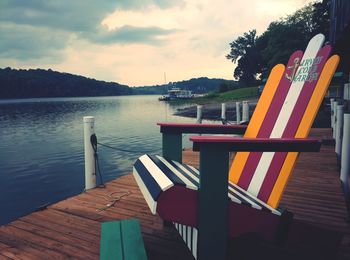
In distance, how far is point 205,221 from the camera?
5.48 ft

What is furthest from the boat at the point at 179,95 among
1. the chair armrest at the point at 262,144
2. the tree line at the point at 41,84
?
the chair armrest at the point at 262,144

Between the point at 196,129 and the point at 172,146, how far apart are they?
288 millimetres

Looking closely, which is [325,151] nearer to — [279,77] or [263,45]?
[279,77]

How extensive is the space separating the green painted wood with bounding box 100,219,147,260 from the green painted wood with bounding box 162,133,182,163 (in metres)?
0.71

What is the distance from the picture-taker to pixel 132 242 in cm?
220

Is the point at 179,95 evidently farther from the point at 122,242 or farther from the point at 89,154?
the point at 122,242

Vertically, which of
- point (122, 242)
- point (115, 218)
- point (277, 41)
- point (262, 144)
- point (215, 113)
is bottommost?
point (115, 218)

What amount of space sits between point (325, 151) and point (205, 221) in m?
6.31

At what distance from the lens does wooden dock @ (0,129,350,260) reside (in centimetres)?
230

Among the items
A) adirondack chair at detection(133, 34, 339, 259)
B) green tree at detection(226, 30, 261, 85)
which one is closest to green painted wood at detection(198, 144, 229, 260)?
adirondack chair at detection(133, 34, 339, 259)

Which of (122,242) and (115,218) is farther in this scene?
(115,218)

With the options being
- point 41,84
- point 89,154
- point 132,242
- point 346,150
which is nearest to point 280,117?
point 132,242

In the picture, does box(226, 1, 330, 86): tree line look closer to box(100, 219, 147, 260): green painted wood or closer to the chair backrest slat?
the chair backrest slat

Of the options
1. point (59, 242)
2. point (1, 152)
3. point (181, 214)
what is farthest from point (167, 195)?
point (1, 152)
